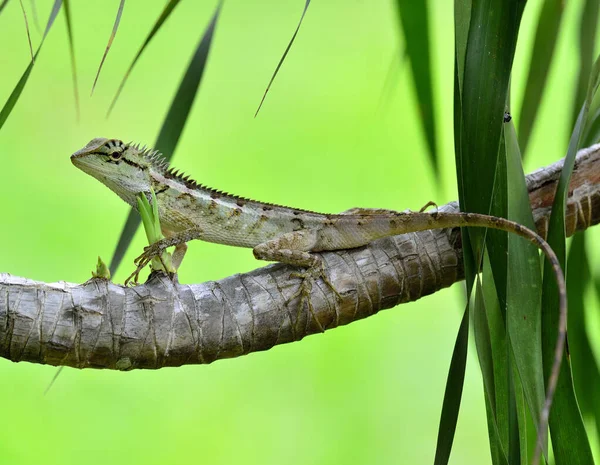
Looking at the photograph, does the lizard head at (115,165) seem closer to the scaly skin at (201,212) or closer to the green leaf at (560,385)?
the scaly skin at (201,212)

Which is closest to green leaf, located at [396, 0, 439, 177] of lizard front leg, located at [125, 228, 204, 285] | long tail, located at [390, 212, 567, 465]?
long tail, located at [390, 212, 567, 465]

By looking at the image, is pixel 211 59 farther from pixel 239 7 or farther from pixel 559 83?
pixel 559 83

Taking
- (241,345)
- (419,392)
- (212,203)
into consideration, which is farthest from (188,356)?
(419,392)

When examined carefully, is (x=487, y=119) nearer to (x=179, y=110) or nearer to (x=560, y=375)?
(x=560, y=375)

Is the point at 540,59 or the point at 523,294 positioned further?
A: the point at 540,59

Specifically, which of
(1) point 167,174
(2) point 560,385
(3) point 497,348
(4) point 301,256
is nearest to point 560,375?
(2) point 560,385

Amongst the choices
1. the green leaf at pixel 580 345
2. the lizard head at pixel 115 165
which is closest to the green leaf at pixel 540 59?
the green leaf at pixel 580 345
